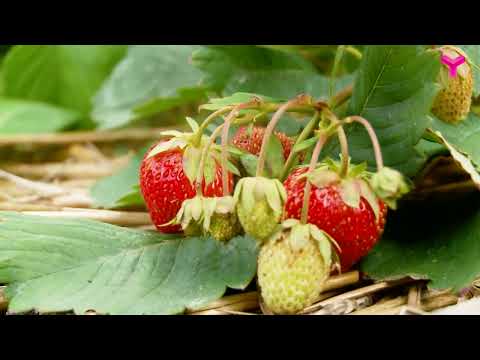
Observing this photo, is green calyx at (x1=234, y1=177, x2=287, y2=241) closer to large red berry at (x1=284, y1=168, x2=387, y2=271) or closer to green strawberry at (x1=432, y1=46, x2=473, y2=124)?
large red berry at (x1=284, y1=168, x2=387, y2=271)

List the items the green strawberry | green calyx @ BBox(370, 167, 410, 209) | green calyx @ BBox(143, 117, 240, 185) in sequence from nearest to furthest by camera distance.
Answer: green calyx @ BBox(370, 167, 410, 209) < green calyx @ BBox(143, 117, 240, 185) < the green strawberry

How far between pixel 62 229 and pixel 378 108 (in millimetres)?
384

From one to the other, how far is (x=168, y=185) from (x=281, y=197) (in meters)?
0.15

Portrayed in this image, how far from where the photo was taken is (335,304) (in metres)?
0.83

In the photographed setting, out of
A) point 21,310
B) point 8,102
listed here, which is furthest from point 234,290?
point 8,102

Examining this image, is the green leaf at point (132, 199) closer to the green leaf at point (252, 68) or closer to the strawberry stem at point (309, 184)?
the green leaf at point (252, 68)

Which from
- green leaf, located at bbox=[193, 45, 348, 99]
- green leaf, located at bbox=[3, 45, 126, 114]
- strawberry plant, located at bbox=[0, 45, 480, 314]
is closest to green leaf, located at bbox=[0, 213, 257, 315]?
strawberry plant, located at bbox=[0, 45, 480, 314]

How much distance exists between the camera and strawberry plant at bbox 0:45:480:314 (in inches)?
29.9

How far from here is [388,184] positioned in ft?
2.35

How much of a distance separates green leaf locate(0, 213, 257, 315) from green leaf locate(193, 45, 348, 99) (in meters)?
0.35

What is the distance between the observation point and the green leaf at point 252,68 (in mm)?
1188

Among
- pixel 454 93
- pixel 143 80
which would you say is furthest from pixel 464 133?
pixel 143 80

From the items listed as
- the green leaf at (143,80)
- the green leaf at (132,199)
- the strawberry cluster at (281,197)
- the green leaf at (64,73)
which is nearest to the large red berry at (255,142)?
the strawberry cluster at (281,197)

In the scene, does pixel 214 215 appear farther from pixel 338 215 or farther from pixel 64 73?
pixel 64 73
